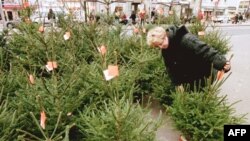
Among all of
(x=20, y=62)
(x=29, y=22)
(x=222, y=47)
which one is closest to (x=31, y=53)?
(x=20, y=62)

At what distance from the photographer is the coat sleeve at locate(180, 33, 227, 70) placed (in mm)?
3029

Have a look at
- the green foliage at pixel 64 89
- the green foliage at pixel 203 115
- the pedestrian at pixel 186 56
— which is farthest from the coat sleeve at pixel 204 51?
the green foliage at pixel 64 89

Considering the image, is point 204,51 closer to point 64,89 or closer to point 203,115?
point 203,115

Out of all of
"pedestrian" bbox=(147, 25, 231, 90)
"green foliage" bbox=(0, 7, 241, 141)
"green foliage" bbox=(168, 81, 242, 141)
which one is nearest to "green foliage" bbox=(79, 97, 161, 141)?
"green foliage" bbox=(0, 7, 241, 141)

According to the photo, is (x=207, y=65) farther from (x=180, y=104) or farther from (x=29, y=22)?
(x=29, y=22)

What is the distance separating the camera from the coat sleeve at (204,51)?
303cm

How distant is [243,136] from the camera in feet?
9.00

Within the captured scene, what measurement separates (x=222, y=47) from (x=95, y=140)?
5521mm

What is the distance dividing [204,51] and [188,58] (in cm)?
28

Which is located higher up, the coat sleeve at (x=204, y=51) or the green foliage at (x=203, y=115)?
the coat sleeve at (x=204, y=51)

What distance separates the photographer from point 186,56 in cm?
331

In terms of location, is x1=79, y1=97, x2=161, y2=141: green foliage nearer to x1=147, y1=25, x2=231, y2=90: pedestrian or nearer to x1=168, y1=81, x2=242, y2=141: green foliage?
x1=168, y1=81, x2=242, y2=141: green foliage

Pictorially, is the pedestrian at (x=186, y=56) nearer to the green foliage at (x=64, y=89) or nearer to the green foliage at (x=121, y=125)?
the green foliage at (x=64, y=89)

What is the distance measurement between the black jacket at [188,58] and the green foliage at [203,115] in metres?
0.30
